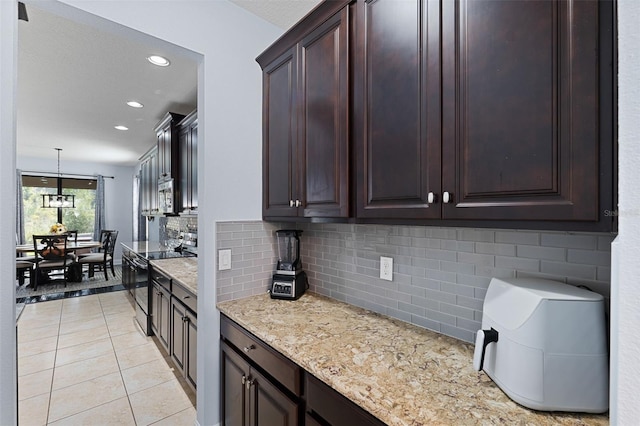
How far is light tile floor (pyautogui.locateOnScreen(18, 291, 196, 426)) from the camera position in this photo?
7.04 ft

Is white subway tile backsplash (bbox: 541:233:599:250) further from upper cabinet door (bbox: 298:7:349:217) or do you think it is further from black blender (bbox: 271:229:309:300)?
black blender (bbox: 271:229:309:300)

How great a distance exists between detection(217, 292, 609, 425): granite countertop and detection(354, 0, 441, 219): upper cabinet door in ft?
1.78

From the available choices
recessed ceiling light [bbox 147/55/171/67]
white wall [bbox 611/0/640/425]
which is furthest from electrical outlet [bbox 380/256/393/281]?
recessed ceiling light [bbox 147/55/171/67]

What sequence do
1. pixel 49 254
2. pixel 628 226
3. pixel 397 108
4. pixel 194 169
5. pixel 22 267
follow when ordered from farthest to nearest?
pixel 49 254 < pixel 22 267 < pixel 194 169 < pixel 397 108 < pixel 628 226

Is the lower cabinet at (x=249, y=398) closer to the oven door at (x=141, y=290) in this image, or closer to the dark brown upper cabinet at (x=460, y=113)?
the dark brown upper cabinet at (x=460, y=113)

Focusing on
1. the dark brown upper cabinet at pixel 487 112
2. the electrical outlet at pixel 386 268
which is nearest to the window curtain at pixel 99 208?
the electrical outlet at pixel 386 268

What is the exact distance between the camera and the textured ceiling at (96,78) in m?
1.97

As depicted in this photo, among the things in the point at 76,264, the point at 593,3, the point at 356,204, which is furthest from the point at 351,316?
the point at 76,264

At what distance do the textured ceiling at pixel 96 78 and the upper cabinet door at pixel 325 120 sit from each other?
1.72 ft

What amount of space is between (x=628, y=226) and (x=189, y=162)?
11.3ft

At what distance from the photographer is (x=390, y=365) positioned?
107cm

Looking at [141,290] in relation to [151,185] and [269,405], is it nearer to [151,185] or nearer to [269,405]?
[151,185]

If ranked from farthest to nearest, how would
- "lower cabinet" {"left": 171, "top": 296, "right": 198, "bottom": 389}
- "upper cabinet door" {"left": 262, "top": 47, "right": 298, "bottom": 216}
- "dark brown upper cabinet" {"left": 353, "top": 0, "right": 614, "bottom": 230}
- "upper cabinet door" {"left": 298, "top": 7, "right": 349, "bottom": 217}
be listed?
"lower cabinet" {"left": 171, "top": 296, "right": 198, "bottom": 389} < "upper cabinet door" {"left": 262, "top": 47, "right": 298, "bottom": 216} < "upper cabinet door" {"left": 298, "top": 7, "right": 349, "bottom": 217} < "dark brown upper cabinet" {"left": 353, "top": 0, "right": 614, "bottom": 230}

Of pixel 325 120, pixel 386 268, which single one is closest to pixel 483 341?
pixel 386 268
